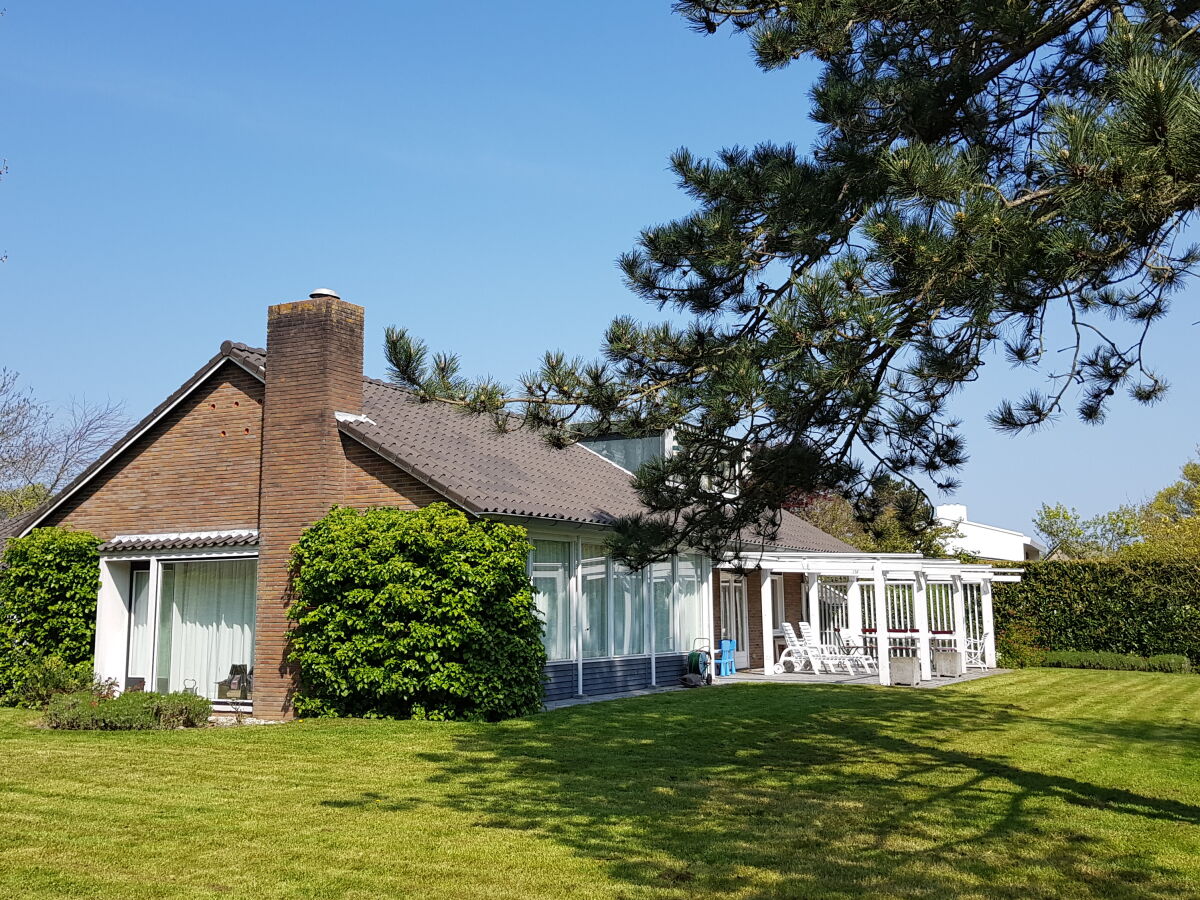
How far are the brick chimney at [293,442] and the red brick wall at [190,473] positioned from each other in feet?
2.99

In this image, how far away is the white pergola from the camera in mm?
20141

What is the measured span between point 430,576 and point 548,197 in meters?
5.46

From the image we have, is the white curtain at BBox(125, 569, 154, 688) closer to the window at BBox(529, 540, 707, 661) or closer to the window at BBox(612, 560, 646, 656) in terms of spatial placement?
the window at BBox(529, 540, 707, 661)

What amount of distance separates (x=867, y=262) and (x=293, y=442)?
1131cm

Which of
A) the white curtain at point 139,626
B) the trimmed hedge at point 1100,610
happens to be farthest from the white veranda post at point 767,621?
the white curtain at point 139,626

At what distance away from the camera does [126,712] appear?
527 inches

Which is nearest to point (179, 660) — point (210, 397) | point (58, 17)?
point (210, 397)

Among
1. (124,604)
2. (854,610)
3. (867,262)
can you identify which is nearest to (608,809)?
(867,262)

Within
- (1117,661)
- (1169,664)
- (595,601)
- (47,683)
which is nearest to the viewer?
(47,683)

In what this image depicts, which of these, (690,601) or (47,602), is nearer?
(47,602)

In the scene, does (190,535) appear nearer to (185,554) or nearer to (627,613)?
→ (185,554)

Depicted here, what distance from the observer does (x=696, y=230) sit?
29.8 feet

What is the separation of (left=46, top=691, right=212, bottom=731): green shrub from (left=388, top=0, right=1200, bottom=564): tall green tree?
733 cm

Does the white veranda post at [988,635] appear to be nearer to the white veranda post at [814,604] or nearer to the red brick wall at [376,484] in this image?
the white veranda post at [814,604]
